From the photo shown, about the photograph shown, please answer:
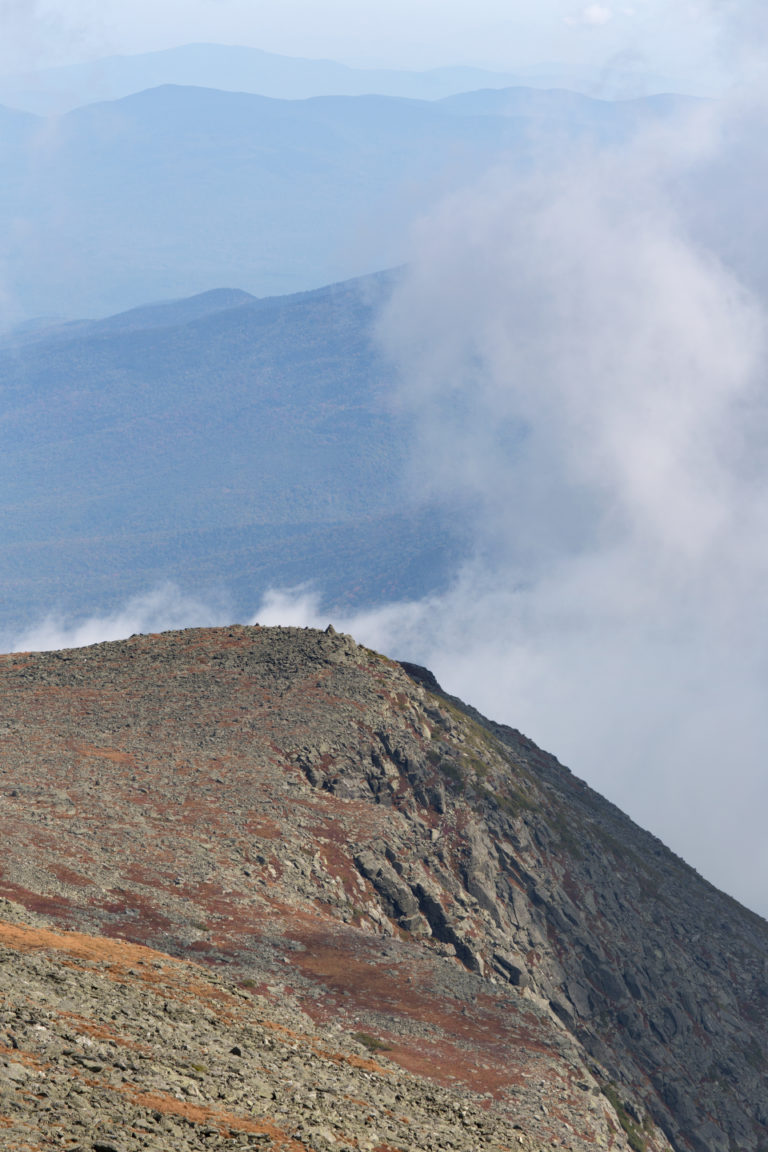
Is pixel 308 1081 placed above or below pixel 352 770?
below

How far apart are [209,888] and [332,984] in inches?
407

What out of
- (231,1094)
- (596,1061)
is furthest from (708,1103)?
(231,1094)

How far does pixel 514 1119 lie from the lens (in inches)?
1820

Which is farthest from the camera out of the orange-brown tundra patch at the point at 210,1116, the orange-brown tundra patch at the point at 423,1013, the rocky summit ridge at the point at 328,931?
the orange-brown tundra patch at the point at 423,1013

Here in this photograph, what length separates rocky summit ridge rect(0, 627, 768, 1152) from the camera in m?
35.8

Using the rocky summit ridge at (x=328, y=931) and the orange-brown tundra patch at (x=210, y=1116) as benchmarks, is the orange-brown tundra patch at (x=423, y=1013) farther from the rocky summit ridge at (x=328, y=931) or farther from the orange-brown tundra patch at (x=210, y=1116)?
the orange-brown tundra patch at (x=210, y=1116)

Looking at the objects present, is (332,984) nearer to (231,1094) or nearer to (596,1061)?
(231,1094)

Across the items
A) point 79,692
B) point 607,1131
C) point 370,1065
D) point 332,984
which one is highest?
point 79,692

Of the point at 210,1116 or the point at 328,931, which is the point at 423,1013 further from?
the point at 210,1116

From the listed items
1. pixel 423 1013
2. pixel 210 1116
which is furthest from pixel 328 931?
pixel 210 1116

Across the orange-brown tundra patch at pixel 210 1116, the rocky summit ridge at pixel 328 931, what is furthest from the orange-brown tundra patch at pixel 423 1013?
the orange-brown tundra patch at pixel 210 1116

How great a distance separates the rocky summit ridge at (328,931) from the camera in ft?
117

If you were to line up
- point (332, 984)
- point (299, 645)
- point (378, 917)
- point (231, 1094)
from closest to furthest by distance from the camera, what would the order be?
1. point (231, 1094)
2. point (332, 984)
3. point (378, 917)
4. point (299, 645)

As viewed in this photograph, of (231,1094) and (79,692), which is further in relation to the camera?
(79,692)
